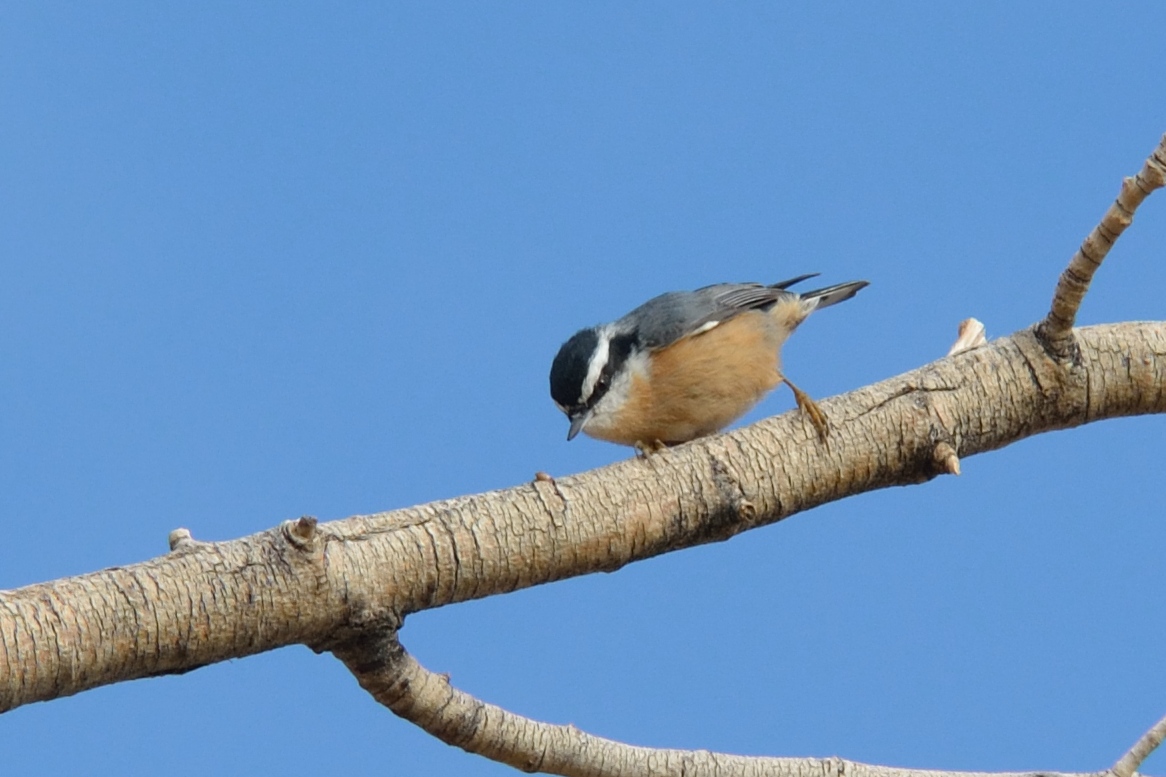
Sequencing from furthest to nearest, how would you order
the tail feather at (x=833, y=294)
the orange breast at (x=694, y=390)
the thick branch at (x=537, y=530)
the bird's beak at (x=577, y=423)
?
the tail feather at (x=833, y=294) → the orange breast at (x=694, y=390) → the bird's beak at (x=577, y=423) → the thick branch at (x=537, y=530)

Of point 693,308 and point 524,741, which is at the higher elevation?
point 693,308

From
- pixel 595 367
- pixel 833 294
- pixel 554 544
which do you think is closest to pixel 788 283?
pixel 833 294

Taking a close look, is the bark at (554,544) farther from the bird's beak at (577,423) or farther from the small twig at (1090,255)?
the bird's beak at (577,423)

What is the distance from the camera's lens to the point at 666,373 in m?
4.07

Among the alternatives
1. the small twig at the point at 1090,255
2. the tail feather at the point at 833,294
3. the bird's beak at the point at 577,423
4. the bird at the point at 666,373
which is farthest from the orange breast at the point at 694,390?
the small twig at the point at 1090,255

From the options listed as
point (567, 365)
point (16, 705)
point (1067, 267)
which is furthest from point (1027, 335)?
point (16, 705)

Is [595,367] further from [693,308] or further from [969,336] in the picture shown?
[969,336]

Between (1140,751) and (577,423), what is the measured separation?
1.87 m

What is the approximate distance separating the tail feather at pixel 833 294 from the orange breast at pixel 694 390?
22.6 inches

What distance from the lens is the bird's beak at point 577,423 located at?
390cm

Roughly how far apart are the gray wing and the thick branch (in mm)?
1114

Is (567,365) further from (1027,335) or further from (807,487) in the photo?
(1027,335)

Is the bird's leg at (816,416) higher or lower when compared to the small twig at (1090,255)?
lower

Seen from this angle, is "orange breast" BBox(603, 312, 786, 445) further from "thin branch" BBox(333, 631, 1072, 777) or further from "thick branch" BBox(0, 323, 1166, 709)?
"thin branch" BBox(333, 631, 1072, 777)
